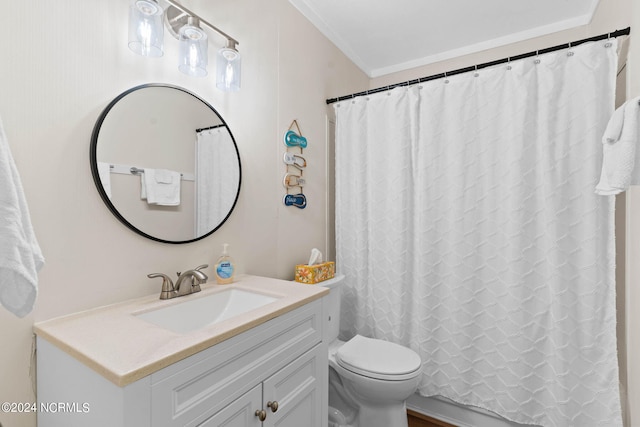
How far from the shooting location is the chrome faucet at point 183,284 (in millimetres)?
1159

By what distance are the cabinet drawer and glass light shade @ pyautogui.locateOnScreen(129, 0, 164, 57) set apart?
108 centimetres

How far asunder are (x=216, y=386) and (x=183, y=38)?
4.26 feet

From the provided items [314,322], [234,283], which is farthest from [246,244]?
[314,322]

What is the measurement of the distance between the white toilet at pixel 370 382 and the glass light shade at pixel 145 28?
4.08ft

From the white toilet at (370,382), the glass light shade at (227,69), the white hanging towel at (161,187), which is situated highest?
the glass light shade at (227,69)

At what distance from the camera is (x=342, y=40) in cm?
237

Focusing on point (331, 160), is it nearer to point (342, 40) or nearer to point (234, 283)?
point (342, 40)

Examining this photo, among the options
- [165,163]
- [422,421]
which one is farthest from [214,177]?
[422,421]

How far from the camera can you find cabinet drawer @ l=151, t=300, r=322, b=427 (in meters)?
0.71

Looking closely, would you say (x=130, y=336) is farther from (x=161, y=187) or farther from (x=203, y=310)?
(x=161, y=187)

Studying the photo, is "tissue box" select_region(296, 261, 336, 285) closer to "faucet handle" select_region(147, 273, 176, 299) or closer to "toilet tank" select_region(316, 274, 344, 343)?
"toilet tank" select_region(316, 274, 344, 343)

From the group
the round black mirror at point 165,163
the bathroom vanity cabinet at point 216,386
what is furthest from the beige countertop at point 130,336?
the round black mirror at point 165,163

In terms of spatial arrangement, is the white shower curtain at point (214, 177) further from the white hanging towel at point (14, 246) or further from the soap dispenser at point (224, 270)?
the white hanging towel at point (14, 246)

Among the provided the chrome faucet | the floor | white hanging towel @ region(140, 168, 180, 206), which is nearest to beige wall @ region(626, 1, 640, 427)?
the floor
